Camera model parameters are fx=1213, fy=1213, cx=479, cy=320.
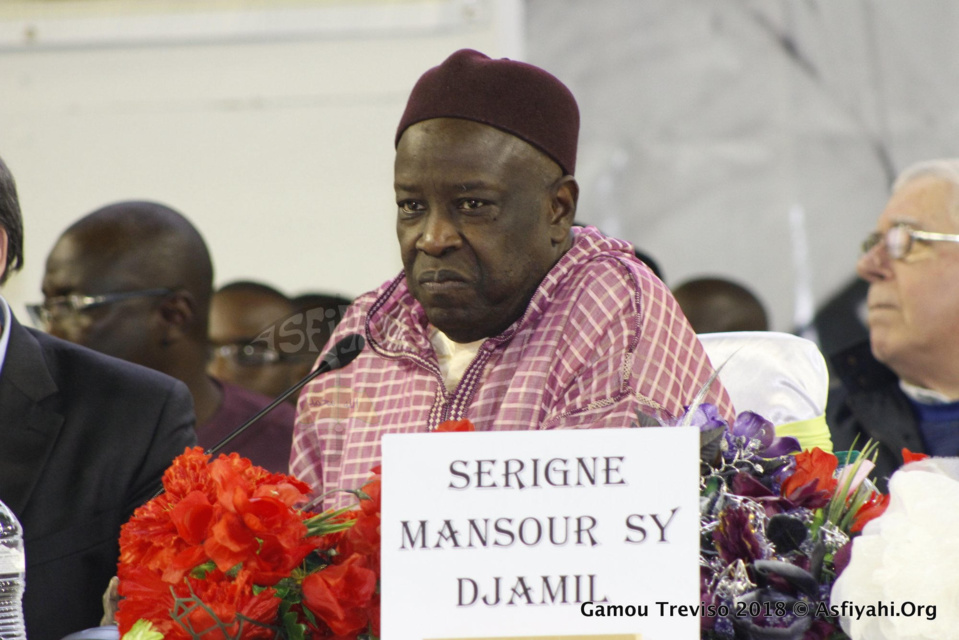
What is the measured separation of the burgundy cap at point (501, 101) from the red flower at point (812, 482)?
0.64 meters

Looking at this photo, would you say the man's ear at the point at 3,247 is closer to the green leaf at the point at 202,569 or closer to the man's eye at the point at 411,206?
the man's eye at the point at 411,206

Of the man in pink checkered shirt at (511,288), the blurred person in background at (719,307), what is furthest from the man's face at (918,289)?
the man in pink checkered shirt at (511,288)

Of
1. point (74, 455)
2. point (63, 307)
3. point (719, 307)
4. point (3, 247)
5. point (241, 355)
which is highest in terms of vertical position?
point (719, 307)

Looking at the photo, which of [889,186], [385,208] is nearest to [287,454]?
[385,208]

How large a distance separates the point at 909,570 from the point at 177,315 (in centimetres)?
268

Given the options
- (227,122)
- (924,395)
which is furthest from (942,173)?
(227,122)

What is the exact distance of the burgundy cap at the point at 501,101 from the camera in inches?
64.2

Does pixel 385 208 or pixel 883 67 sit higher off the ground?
pixel 883 67

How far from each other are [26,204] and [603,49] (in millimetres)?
2579

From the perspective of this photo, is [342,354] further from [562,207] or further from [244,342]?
[244,342]

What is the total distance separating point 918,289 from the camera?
299cm

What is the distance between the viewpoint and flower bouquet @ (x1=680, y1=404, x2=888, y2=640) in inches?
42.9

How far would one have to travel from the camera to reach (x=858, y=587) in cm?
106

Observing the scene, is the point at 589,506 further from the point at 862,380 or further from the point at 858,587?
the point at 862,380
